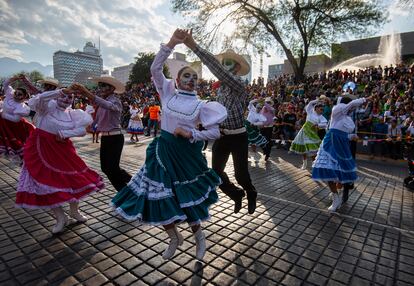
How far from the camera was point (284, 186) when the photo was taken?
6453mm

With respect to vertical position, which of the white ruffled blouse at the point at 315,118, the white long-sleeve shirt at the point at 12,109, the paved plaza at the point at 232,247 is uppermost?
the white long-sleeve shirt at the point at 12,109

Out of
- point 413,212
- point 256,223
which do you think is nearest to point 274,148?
point 413,212

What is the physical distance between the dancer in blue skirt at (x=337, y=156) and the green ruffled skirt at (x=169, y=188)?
2720mm

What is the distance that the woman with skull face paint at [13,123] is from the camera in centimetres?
563

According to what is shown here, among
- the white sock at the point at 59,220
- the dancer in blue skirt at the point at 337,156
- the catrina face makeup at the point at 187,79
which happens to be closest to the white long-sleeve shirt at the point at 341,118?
the dancer in blue skirt at the point at 337,156

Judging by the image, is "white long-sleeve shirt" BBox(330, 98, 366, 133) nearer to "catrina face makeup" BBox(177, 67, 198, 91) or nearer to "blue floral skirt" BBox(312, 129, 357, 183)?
"blue floral skirt" BBox(312, 129, 357, 183)

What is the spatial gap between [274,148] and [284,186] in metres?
6.71

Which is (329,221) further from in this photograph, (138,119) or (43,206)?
(138,119)

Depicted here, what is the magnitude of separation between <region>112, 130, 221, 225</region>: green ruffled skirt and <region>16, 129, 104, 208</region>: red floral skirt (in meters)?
1.16

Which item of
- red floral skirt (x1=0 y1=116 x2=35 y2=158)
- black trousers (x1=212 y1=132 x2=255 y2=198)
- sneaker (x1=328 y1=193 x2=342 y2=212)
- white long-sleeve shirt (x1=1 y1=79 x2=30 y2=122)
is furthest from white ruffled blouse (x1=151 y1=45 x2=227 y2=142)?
red floral skirt (x1=0 y1=116 x2=35 y2=158)

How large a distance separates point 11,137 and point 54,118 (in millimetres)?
2952

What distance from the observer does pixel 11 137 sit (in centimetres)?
595

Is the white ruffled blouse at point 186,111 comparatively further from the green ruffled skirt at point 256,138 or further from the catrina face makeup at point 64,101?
the green ruffled skirt at point 256,138

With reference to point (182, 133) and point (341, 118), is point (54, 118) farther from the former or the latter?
point (341, 118)
